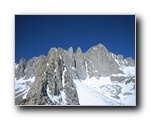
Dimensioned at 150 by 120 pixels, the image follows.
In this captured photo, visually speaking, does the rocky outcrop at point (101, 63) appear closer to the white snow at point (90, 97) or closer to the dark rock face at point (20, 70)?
the white snow at point (90, 97)

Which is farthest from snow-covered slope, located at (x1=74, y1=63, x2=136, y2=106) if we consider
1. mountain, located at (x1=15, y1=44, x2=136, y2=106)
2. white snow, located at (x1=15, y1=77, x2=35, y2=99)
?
white snow, located at (x1=15, y1=77, x2=35, y2=99)

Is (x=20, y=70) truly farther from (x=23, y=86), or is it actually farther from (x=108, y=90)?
(x=108, y=90)

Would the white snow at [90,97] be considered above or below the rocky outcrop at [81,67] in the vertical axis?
below

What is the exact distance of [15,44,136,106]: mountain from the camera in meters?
3.03

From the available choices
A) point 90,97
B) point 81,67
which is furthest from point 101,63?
point 90,97

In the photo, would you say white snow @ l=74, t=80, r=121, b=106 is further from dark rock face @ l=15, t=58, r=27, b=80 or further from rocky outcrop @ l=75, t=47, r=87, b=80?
dark rock face @ l=15, t=58, r=27, b=80

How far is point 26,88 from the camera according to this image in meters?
3.05

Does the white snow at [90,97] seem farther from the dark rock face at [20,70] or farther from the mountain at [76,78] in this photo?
the dark rock face at [20,70]

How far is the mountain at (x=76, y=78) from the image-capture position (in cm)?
303

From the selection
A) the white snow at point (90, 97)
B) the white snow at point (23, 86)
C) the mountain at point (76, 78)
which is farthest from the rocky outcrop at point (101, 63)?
the white snow at point (23, 86)

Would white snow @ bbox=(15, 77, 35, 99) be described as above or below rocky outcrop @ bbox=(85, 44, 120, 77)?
below

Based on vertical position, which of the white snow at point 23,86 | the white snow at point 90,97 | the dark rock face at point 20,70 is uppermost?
the dark rock face at point 20,70

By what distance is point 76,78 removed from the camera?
3051mm
